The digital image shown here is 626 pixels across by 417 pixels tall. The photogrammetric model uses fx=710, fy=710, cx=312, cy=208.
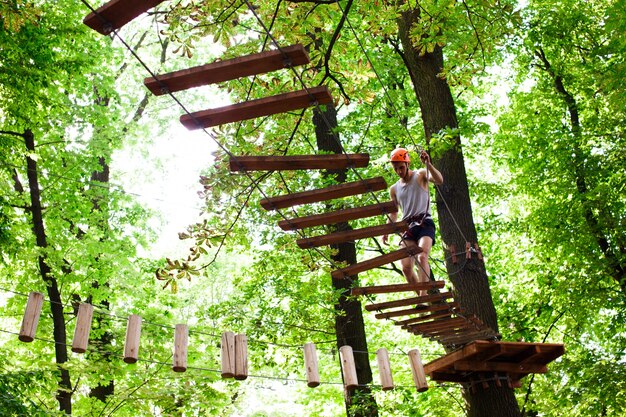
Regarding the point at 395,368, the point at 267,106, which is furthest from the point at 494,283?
the point at 267,106

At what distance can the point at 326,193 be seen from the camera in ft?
14.4

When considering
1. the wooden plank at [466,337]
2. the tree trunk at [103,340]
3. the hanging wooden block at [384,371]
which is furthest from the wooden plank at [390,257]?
the tree trunk at [103,340]

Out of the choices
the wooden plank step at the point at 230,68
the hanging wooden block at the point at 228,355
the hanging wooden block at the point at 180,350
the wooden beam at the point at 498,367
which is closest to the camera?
the wooden plank step at the point at 230,68

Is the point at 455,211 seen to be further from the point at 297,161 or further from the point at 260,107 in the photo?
the point at 260,107

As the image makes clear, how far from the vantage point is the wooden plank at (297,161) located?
13.1ft

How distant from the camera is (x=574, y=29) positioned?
1238 cm

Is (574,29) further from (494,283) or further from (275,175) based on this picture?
(275,175)

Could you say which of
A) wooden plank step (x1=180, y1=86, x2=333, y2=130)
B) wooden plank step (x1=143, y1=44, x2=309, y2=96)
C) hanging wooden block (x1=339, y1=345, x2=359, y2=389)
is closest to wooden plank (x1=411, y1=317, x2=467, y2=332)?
hanging wooden block (x1=339, y1=345, x2=359, y2=389)

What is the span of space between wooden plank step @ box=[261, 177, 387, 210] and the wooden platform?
8.29 feet

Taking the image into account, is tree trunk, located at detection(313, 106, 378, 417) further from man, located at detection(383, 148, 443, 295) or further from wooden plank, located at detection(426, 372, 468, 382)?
man, located at detection(383, 148, 443, 295)

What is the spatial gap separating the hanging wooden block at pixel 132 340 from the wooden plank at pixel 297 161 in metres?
1.25

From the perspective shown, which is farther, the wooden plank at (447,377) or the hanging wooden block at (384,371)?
the wooden plank at (447,377)

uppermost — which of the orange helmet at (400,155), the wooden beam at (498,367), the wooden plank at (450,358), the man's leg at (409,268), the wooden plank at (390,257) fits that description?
the orange helmet at (400,155)

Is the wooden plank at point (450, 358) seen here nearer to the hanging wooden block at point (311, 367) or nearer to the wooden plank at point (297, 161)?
the hanging wooden block at point (311, 367)
